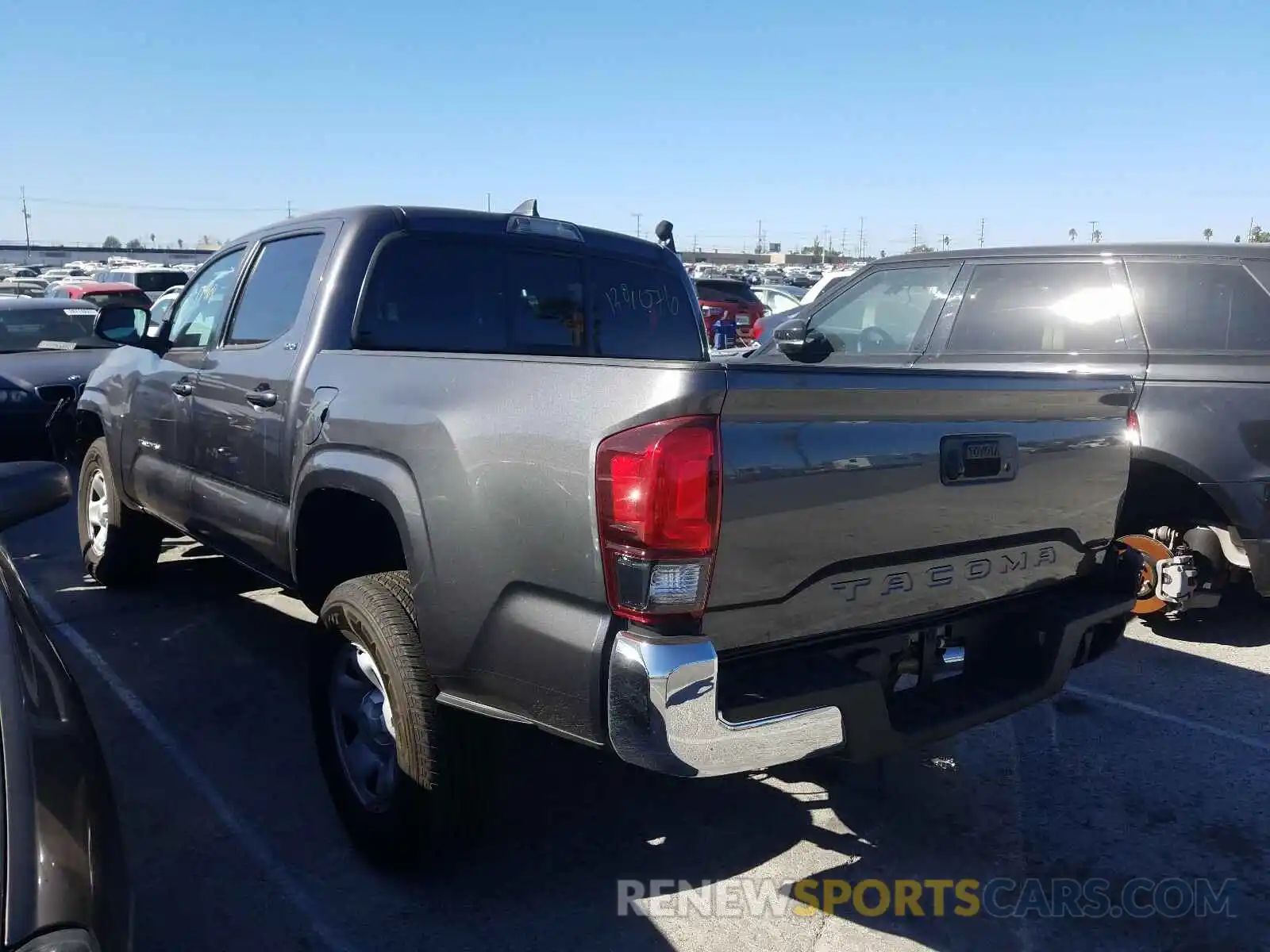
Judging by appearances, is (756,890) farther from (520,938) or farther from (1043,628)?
(1043,628)

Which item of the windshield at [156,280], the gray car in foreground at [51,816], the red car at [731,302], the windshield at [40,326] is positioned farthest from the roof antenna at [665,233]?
the windshield at [156,280]

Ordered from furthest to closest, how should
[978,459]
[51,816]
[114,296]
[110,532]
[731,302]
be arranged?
[731,302] → [114,296] → [110,532] → [978,459] → [51,816]

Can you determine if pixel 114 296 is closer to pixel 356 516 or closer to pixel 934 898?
pixel 356 516

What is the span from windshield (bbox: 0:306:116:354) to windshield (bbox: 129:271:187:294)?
20.7 metres

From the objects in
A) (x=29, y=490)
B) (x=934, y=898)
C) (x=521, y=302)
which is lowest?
(x=934, y=898)

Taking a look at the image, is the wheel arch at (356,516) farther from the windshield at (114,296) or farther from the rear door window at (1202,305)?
the windshield at (114,296)

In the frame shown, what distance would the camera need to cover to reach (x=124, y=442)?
17.3 feet

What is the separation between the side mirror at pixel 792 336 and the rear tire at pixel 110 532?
11.8ft

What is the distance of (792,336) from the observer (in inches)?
240

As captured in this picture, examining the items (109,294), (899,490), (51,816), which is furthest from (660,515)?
(109,294)

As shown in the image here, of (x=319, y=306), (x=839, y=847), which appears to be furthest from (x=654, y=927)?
(x=319, y=306)

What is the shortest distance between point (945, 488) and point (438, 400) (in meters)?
1.39

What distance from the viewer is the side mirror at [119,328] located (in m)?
5.07

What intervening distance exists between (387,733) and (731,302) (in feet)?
57.6
